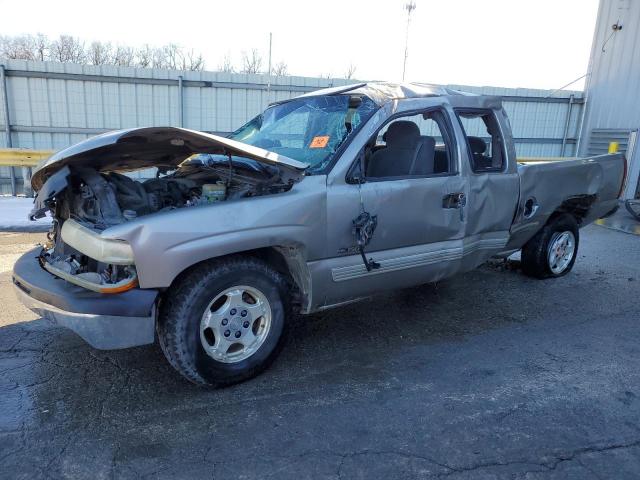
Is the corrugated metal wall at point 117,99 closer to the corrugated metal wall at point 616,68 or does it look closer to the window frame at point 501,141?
the corrugated metal wall at point 616,68

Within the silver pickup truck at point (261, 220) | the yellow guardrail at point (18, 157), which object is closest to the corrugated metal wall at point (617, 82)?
the silver pickup truck at point (261, 220)

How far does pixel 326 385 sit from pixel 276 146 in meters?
1.99

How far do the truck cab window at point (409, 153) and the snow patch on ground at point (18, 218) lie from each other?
19.8 feet

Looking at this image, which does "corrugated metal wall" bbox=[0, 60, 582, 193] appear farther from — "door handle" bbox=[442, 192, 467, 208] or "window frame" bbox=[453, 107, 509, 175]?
"door handle" bbox=[442, 192, 467, 208]

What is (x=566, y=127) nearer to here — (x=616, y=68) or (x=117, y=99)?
(x=616, y=68)

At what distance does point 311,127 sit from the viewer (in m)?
4.05

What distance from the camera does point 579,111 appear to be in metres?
14.9

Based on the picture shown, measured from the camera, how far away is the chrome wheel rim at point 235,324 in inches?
122

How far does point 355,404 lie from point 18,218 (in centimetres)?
773

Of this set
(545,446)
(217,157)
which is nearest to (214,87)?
(217,157)

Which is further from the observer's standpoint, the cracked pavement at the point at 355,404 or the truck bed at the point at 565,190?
the truck bed at the point at 565,190

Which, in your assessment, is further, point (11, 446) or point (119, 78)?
point (119, 78)

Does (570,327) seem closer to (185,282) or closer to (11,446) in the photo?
(185,282)

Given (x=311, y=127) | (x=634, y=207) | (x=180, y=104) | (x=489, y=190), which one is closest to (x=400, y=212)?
(x=311, y=127)
